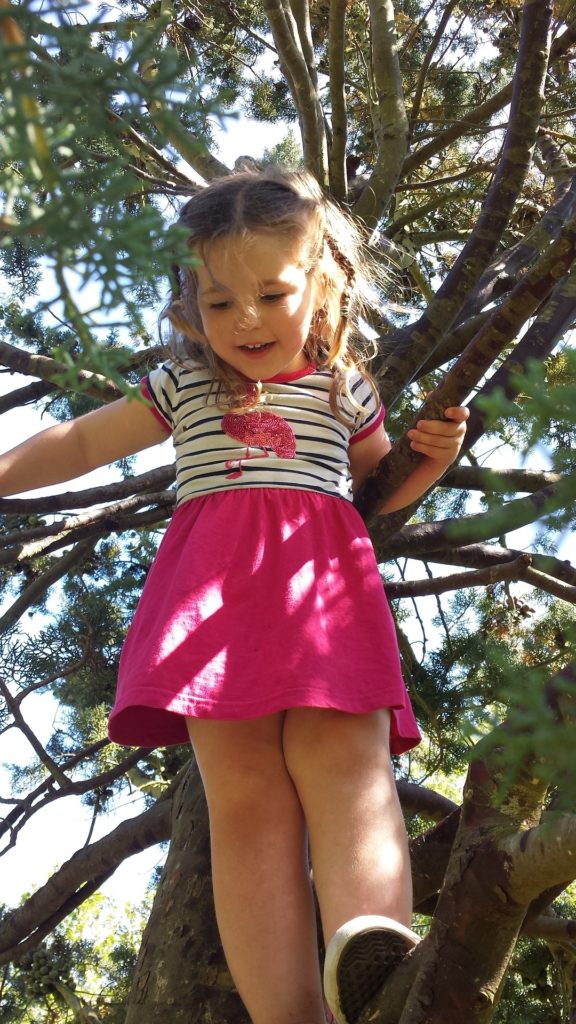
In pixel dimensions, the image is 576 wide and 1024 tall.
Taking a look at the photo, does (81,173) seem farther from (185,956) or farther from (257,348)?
(185,956)

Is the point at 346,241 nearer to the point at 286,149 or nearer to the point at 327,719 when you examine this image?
the point at 327,719

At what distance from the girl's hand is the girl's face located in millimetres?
242

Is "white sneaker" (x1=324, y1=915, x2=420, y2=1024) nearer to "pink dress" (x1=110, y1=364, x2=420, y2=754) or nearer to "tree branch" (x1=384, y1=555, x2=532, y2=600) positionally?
"pink dress" (x1=110, y1=364, x2=420, y2=754)

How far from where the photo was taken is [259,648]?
62.1 inches

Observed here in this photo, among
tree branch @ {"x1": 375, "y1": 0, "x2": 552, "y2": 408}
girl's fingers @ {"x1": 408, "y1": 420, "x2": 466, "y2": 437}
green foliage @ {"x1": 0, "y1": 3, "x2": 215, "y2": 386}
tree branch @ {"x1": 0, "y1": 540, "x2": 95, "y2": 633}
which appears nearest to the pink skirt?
girl's fingers @ {"x1": 408, "y1": 420, "x2": 466, "y2": 437}

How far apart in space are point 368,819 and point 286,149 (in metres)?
Result: 3.43

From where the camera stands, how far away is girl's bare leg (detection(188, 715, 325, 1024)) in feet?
4.64

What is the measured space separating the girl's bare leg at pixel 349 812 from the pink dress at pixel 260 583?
52mm

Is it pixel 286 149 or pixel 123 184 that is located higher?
pixel 286 149

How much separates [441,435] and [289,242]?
0.39 metres

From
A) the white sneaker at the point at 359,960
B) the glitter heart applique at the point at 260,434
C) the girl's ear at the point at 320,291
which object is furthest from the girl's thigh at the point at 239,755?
the girl's ear at the point at 320,291

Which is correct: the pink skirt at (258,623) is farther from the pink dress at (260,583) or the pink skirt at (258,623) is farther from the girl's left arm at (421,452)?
the girl's left arm at (421,452)

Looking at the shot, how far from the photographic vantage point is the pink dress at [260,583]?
1.54m

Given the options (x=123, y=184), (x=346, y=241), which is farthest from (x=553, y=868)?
(x=346, y=241)
